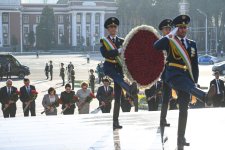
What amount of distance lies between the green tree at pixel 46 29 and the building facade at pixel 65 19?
5.76 metres

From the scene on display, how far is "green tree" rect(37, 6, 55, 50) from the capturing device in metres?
89.1

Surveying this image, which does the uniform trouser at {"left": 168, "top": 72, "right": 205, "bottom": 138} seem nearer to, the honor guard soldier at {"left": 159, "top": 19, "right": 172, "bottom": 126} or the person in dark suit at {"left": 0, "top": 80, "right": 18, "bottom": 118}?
the honor guard soldier at {"left": 159, "top": 19, "right": 172, "bottom": 126}

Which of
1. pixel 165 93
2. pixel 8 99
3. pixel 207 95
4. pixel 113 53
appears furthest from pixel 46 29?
pixel 207 95

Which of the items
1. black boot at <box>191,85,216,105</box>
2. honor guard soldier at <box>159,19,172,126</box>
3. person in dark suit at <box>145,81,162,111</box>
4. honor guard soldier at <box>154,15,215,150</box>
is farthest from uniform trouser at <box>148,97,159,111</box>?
black boot at <box>191,85,216,105</box>

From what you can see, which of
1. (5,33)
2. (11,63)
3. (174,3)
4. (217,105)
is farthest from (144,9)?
(217,105)

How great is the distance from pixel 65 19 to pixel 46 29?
52.2 ft

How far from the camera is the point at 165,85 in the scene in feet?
24.9

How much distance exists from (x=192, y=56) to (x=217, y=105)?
6427mm

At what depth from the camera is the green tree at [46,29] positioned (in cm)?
8912

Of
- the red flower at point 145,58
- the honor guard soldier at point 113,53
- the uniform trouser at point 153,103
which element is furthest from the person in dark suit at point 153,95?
the honor guard soldier at point 113,53

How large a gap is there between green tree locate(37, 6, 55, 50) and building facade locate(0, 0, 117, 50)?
5.76 meters

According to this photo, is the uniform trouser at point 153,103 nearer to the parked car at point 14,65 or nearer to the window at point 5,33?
the parked car at point 14,65

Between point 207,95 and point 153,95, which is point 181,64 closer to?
point 207,95

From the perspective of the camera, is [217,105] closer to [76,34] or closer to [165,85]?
[165,85]
